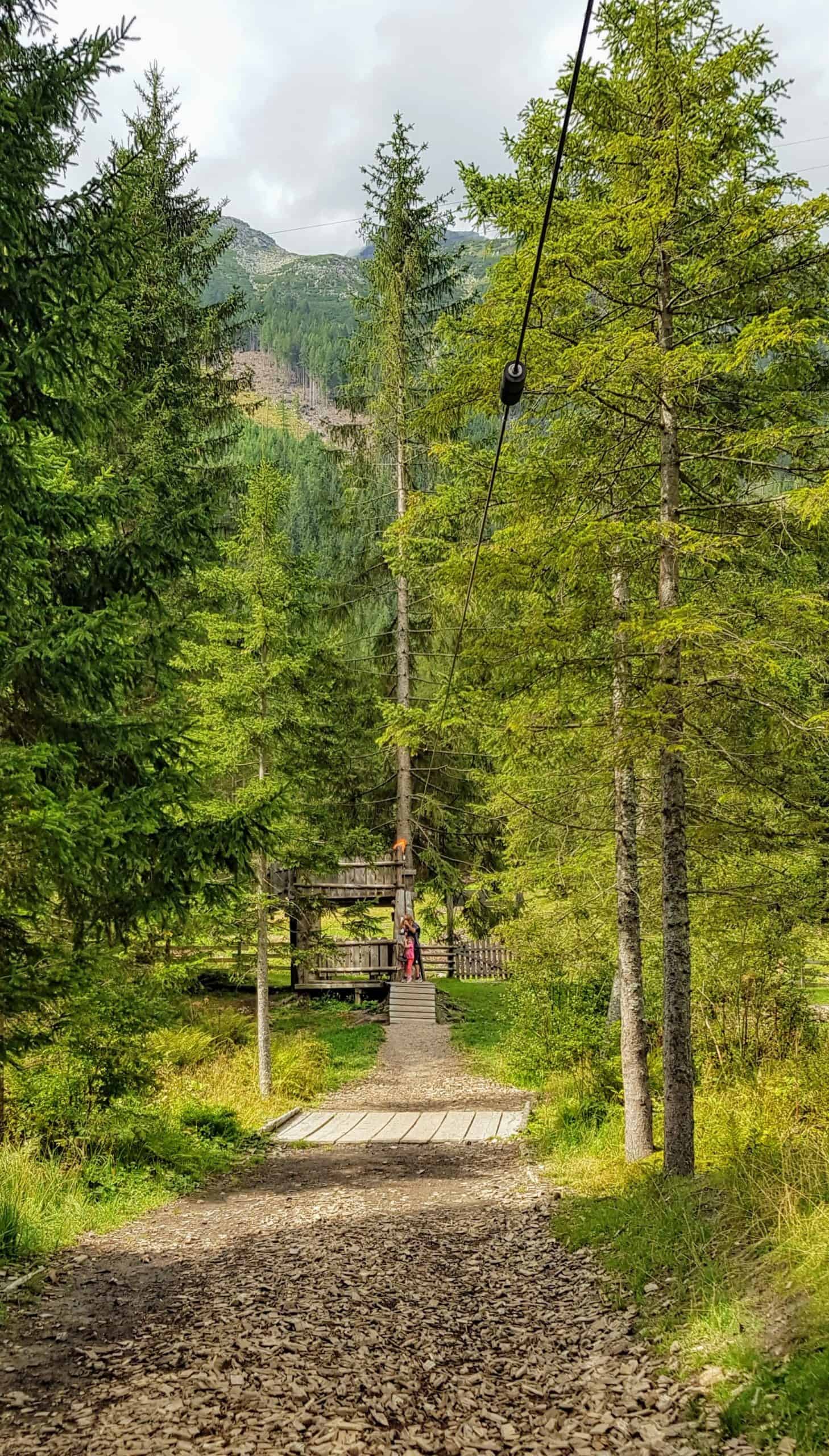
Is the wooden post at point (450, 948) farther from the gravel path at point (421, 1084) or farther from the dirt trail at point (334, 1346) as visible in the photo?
the dirt trail at point (334, 1346)

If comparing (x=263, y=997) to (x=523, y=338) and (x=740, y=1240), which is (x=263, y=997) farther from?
(x=523, y=338)

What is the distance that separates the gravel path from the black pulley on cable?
33.5 feet

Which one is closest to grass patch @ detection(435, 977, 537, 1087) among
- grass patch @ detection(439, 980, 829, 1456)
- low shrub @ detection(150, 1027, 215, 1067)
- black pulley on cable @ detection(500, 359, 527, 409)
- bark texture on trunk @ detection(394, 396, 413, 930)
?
bark texture on trunk @ detection(394, 396, 413, 930)

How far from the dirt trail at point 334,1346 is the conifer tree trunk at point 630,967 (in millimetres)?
1065

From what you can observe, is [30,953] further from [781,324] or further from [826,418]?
[826,418]

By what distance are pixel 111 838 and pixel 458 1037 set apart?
13.8m

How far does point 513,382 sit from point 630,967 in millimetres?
5346

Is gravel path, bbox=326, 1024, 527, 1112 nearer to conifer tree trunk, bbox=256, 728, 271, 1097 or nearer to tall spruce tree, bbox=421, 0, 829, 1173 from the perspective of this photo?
conifer tree trunk, bbox=256, 728, 271, 1097

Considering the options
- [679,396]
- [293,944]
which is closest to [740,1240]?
[679,396]

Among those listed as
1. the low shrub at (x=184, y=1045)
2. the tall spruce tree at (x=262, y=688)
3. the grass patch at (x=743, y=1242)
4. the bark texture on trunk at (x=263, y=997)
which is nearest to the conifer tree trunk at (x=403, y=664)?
the tall spruce tree at (x=262, y=688)

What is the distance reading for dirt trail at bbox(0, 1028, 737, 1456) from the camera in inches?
152

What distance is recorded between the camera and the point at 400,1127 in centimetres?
1132

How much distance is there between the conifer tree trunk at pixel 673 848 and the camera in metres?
6.10

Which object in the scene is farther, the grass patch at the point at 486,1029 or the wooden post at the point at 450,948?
the wooden post at the point at 450,948
